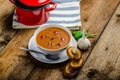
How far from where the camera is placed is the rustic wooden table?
126 cm

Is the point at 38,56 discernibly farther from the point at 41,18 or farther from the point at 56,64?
the point at 41,18

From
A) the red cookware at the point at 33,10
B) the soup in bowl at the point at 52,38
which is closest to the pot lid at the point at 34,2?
the red cookware at the point at 33,10

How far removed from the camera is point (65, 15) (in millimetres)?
1485

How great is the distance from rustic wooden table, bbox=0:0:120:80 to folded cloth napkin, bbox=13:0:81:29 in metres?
0.03

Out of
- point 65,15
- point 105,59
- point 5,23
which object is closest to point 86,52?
point 105,59

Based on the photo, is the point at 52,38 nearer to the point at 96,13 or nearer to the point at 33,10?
the point at 33,10

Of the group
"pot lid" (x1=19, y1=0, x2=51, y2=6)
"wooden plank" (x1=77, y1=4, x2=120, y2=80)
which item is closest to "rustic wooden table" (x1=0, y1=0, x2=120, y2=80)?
"wooden plank" (x1=77, y1=4, x2=120, y2=80)

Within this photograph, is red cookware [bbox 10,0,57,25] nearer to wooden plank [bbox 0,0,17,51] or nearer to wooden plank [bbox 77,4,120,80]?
wooden plank [bbox 0,0,17,51]

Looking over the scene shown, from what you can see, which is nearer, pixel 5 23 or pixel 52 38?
pixel 52 38

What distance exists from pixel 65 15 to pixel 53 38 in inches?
9.1

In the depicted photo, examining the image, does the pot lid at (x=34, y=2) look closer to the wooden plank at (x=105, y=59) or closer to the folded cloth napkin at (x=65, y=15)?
the folded cloth napkin at (x=65, y=15)

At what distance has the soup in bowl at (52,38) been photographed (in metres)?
1.26

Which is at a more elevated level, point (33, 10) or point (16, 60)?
point (33, 10)

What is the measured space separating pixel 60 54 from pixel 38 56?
87 mm
